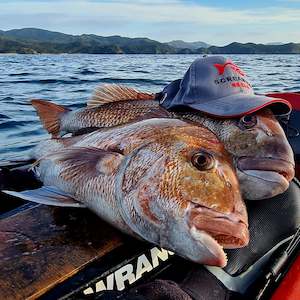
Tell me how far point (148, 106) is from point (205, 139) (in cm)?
117

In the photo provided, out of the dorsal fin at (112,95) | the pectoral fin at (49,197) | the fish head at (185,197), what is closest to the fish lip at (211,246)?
the fish head at (185,197)

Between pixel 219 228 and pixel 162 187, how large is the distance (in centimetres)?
34

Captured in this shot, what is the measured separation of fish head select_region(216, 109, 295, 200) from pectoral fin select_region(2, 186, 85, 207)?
0.93 metres

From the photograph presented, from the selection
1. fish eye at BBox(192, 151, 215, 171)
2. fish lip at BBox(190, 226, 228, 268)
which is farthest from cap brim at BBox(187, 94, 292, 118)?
fish lip at BBox(190, 226, 228, 268)

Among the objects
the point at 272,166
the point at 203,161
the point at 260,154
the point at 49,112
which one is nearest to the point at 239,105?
the point at 260,154

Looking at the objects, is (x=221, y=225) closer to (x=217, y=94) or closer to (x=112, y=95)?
(x=217, y=94)

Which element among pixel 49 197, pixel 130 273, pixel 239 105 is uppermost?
pixel 239 105

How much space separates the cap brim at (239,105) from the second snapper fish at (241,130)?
0.05 meters

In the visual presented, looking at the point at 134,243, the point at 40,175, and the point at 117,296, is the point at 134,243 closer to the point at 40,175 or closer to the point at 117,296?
the point at 117,296

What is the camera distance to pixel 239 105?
3.22 m

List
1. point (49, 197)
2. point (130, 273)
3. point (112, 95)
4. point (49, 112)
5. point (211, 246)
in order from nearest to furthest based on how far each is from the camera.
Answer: point (211, 246), point (130, 273), point (49, 197), point (112, 95), point (49, 112)

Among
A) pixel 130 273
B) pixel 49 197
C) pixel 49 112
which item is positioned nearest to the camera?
pixel 130 273

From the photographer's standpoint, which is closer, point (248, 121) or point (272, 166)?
point (272, 166)

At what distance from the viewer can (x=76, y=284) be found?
92.8 inches
